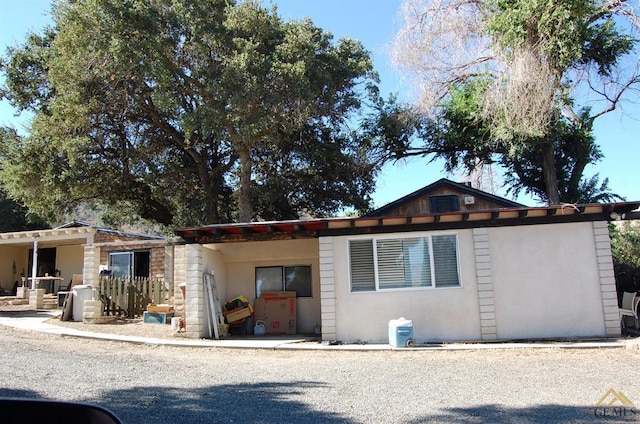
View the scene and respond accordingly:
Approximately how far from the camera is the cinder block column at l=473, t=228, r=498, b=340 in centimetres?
1088

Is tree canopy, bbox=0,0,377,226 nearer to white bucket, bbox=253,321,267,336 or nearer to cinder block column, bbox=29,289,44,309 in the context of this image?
cinder block column, bbox=29,289,44,309

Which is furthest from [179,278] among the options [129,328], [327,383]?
[327,383]

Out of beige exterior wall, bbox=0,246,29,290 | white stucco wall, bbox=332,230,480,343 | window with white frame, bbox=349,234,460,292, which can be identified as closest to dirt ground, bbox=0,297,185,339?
white stucco wall, bbox=332,230,480,343

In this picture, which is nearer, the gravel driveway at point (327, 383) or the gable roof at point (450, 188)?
the gravel driveway at point (327, 383)

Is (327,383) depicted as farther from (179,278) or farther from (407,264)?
(179,278)

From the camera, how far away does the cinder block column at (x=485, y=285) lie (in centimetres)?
1088

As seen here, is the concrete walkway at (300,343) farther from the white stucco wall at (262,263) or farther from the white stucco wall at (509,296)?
the white stucco wall at (262,263)

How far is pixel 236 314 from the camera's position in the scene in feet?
42.6

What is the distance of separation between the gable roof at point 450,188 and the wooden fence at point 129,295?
7336 millimetres

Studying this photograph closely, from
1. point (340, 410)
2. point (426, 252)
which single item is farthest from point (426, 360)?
point (340, 410)

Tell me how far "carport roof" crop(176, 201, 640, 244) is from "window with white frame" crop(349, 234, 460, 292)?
33cm

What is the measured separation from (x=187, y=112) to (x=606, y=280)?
41.9ft

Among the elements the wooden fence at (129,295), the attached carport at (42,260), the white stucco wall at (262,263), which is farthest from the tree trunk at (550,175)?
the attached carport at (42,260)

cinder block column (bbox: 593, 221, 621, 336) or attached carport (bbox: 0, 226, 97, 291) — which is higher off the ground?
attached carport (bbox: 0, 226, 97, 291)
